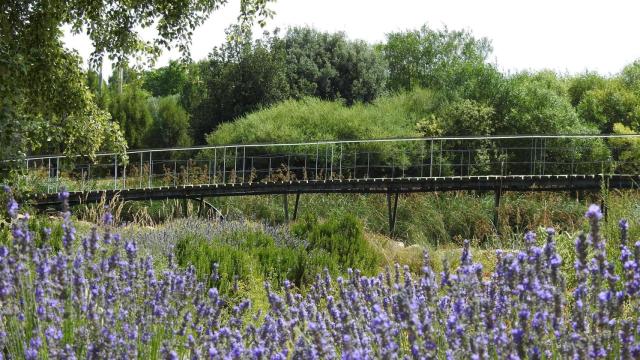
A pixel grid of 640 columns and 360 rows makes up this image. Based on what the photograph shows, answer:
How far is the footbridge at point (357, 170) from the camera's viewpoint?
1655 centimetres

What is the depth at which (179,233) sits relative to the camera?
969 centimetres

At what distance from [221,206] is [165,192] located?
Result: 9.16ft

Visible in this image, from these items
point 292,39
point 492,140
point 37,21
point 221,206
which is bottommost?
point 221,206

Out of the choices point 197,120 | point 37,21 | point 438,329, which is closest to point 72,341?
point 438,329

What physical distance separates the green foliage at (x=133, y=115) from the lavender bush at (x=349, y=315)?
88.3ft

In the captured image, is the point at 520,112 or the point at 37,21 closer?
the point at 37,21

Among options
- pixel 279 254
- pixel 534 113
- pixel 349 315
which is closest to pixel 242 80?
pixel 534 113

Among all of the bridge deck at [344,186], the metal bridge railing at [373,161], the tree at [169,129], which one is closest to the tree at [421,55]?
the tree at [169,129]

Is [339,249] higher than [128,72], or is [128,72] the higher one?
[128,72]

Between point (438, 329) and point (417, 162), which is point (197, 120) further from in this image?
point (438, 329)

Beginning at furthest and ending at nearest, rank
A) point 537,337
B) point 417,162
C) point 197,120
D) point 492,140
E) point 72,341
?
point 197,120, point 492,140, point 417,162, point 72,341, point 537,337

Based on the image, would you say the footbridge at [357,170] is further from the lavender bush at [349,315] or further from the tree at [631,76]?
the lavender bush at [349,315]

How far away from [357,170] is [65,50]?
1108 cm

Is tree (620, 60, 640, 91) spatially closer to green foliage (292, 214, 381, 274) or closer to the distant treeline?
the distant treeline
